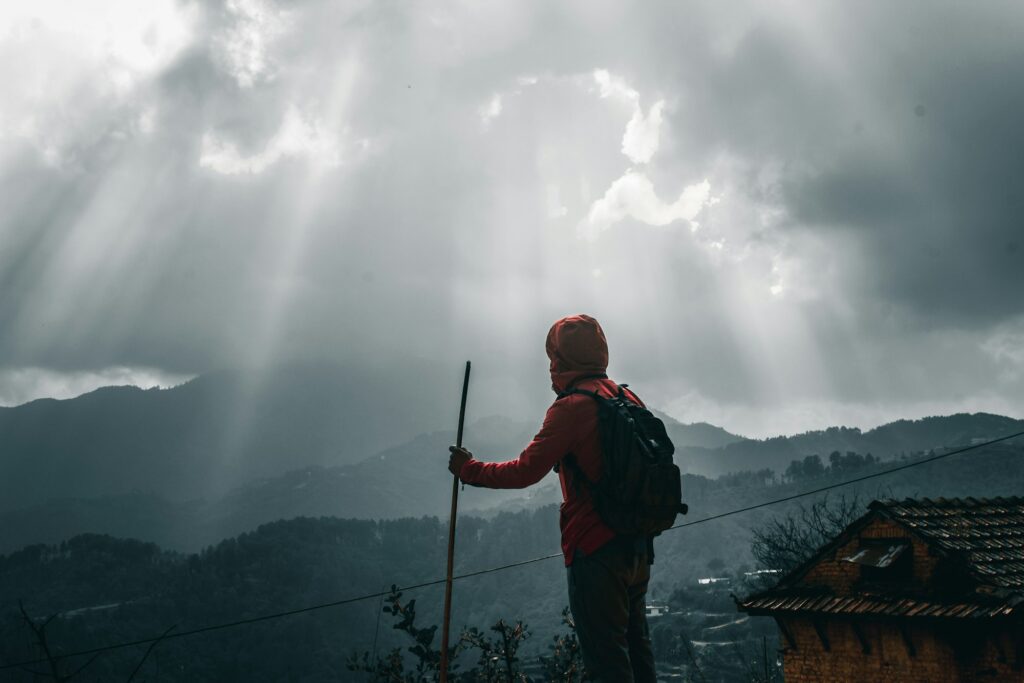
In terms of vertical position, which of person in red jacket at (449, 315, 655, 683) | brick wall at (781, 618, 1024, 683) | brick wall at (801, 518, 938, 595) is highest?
brick wall at (801, 518, 938, 595)

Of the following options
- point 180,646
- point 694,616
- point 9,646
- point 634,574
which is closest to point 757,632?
point 694,616

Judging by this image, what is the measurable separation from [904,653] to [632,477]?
12086mm

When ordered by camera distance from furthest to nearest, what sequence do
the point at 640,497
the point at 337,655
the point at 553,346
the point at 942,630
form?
the point at 337,655 < the point at 942,630 < the point at 553,346 < the point at 640,497

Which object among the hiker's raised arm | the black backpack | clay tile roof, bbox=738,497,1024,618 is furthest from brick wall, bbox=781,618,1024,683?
the hiker's raised arm

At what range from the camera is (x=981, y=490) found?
179 m

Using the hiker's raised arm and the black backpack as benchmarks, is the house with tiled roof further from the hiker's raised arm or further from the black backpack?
the hiker's raised arm

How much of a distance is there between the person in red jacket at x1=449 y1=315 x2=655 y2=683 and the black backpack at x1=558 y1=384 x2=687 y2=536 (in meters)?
0.07

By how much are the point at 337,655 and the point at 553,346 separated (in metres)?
199

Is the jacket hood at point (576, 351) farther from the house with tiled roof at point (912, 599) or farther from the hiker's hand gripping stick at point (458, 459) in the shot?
the house with tiled roof at point (912, 599)

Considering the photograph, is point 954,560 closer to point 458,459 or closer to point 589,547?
point 589,547

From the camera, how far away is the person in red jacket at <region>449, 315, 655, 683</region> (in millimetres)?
4625

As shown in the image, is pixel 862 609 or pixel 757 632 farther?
pixel 757 632

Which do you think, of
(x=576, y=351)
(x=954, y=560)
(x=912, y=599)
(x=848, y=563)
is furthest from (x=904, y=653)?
(x=576, y=351)

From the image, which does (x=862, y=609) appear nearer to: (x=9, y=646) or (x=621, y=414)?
(x=621, y=414)
